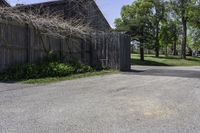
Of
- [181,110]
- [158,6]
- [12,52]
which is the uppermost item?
[158,6]

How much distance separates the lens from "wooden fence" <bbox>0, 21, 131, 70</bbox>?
15.6m

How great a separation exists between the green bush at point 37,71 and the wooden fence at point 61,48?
64cm

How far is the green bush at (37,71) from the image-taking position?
570 inches

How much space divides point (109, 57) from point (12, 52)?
6.98m

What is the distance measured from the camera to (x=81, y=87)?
1189 centimetres

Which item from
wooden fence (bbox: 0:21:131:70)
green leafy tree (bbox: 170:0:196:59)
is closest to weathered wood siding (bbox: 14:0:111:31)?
wooden fence (bbox: 0:21:131:70)

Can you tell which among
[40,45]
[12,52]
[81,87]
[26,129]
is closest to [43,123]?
[26,129]

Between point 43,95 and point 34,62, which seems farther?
point 34,62

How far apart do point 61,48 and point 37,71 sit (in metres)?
4.45


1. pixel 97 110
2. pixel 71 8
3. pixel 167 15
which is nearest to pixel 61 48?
pixel 71 8

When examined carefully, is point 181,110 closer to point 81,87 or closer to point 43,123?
point 43,123

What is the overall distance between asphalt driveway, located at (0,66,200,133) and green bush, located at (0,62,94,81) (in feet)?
9.80

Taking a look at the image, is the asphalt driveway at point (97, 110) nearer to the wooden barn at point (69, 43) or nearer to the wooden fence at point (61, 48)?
the wooden fence at point (61, 48)

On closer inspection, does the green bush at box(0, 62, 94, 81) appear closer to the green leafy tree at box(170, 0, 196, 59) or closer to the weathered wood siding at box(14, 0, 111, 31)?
the weathered wood siding at box(14, 0, 111, 31)
